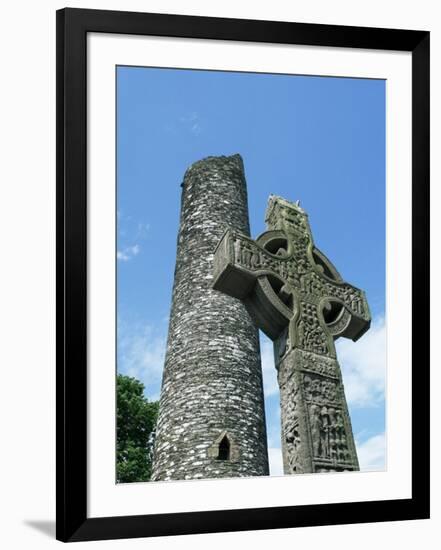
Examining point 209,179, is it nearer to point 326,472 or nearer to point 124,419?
point 124,419

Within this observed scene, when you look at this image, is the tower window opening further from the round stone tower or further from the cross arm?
the cross arm

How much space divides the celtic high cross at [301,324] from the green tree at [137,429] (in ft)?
3.96

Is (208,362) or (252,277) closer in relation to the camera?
(252,277)

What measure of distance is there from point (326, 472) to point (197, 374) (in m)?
3.55

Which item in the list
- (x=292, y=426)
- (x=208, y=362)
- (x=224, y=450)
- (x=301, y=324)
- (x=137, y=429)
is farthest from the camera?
(x=137, y=429)

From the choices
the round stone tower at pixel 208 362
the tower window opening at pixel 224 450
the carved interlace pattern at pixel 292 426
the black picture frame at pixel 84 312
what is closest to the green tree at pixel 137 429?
the round stone tower at pixel 208 362

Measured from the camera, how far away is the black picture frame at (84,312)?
15.2ft

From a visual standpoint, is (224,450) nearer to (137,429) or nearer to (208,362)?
(208,362)

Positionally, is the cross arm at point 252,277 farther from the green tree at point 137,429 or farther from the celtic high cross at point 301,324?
the green tree at point 137,429

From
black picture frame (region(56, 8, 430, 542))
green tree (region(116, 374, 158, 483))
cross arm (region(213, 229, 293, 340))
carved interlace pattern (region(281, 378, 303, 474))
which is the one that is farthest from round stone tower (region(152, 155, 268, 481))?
black picture frame (region(56, 8, 430, 542))

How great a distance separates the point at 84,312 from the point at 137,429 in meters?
5.38

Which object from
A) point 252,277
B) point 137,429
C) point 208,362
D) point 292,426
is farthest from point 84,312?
point 137,429

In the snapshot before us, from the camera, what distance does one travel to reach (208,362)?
9.02m

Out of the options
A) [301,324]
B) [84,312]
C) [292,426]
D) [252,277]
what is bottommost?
[292,426]
